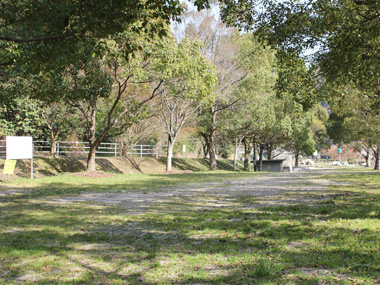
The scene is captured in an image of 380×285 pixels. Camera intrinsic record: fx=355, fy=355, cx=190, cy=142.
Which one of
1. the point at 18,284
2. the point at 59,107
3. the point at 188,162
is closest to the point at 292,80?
the point at 18,284

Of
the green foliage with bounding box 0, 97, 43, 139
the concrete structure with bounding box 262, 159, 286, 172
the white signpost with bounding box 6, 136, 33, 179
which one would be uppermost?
the green foliage with bounding box 0, 97, 43, 139

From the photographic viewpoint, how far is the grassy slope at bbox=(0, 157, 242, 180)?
23467mm

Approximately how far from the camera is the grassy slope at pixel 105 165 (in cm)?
2347

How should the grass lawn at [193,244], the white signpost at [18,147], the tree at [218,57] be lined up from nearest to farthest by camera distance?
the grass lawn at [193,244]
the white signpost at [18,147]
the tree at [218,57]

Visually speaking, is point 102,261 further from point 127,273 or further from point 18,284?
point 18,284

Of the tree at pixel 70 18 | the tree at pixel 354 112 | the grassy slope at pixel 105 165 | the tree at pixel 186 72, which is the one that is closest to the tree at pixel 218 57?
the tree at pixel 186 72

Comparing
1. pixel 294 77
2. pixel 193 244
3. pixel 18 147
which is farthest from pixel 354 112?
pixel 193 244

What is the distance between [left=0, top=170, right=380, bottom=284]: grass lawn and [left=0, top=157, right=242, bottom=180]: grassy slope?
46.6 feet

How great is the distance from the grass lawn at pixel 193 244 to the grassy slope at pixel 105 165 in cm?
1421

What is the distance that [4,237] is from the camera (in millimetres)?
6195

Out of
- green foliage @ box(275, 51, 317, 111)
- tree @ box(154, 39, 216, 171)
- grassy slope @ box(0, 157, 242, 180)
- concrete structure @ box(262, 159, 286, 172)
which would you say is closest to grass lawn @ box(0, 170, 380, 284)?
green foliage @ box(275, 51, 317, 111)

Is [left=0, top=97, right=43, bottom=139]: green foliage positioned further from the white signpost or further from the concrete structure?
the concrete structure

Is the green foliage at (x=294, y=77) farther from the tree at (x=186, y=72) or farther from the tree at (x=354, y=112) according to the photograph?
the tree at (x=186, y=72)

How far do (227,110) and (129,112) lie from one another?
11.7 m
